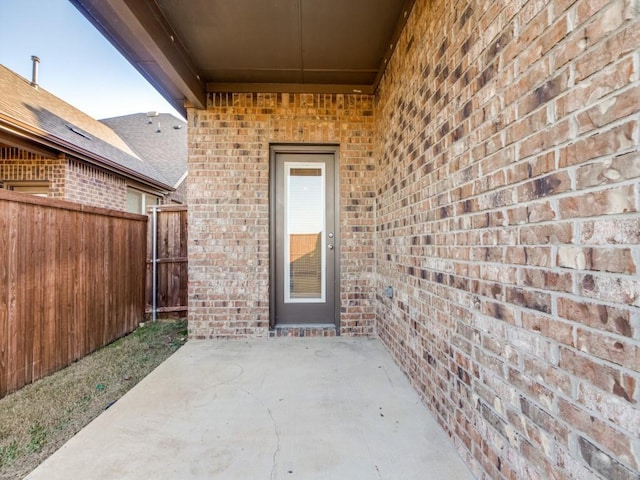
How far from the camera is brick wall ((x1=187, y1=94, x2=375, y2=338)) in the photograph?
358 cm

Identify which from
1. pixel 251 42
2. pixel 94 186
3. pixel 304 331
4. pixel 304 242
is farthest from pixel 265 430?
pixel 94 186

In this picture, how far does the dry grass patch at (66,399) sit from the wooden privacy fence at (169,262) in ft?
3.08

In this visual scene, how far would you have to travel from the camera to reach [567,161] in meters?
0.97

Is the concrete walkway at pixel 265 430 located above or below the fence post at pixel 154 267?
below

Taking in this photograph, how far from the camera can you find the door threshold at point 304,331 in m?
3.60

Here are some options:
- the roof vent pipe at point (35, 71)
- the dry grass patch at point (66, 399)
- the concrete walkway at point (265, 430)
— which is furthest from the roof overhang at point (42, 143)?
the concrete walkway at point (265, 430)

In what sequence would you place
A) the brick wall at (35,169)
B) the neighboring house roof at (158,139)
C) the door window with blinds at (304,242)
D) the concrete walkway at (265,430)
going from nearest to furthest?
the concrete walkway at (265,430) → the door window with blinds at (304,242) → the brick wall at (35,169) → the neighboring house roof at (158,139)

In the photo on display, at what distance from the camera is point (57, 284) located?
296 centimetres

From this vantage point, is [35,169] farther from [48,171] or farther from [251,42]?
[251,42]

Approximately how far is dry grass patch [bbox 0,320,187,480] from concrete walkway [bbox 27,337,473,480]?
20 cm

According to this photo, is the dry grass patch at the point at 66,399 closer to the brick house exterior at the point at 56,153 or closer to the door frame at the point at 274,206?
the door frame at the point at 274,206

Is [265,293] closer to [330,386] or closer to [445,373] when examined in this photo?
[330,386]

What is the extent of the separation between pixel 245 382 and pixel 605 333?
230 centimetres

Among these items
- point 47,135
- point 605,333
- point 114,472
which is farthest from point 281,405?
point 47,135
